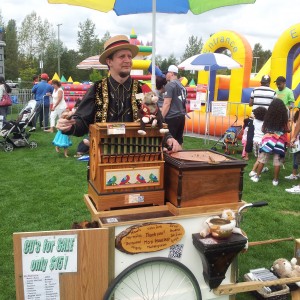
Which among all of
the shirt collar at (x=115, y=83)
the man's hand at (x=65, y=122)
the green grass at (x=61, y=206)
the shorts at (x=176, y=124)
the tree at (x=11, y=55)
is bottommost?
the green grass at (x=61, y=206)

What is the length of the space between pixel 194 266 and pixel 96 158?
921 mm

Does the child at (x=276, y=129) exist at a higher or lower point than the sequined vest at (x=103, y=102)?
lower

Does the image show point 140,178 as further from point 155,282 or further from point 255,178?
point 255,178

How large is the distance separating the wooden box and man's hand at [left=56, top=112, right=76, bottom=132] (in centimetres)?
66

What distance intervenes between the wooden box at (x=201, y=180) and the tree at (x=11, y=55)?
39.4 meters

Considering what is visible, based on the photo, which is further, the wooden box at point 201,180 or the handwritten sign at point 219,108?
the handwritten sign at point 219,108

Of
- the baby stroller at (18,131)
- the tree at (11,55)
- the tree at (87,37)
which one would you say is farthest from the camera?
the tree at (87,37)

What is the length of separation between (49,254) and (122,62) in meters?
1.26

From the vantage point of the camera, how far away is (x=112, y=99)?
8.07ft

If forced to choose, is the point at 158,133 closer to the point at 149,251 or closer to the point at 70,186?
the point at 149,251

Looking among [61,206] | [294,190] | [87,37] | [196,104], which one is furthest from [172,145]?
[87,37]

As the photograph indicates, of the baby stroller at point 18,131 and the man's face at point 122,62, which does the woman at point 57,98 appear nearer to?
the baby stroller at point 18,131

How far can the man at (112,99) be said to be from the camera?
93.4 inches

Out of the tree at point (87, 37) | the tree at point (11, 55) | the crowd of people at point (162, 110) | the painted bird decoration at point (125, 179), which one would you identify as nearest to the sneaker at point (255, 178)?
the crowd of people at point (162, 110)
